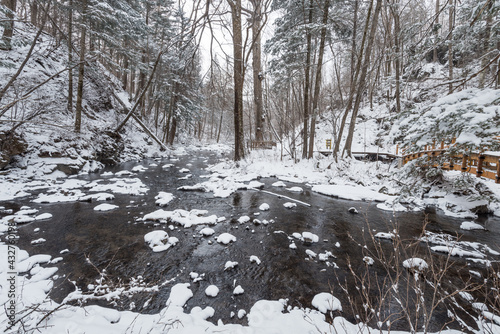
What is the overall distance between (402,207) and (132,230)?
659 centimetres

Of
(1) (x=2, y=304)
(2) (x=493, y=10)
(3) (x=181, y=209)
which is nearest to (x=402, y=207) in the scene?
(2) (x=493, y=10)

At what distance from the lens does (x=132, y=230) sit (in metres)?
3.71

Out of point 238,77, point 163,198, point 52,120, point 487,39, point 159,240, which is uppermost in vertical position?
point 238,77

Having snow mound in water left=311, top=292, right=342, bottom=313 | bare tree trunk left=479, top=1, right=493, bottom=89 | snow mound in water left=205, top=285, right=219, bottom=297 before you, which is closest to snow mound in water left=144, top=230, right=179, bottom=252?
snow mound in water left=205, top=285, right=219, bottom=297

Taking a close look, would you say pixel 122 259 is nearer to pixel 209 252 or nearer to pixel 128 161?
pixel 209 252

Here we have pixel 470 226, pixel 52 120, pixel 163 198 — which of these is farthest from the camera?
pixel 52 120

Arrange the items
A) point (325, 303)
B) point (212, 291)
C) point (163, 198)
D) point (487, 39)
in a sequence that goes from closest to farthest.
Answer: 1. point (325, 303)
2. point (212, 291)
3. point (487, 39)
4. point (163, 198)

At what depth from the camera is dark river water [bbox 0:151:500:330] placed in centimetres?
225

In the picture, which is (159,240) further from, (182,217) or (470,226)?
(470,226)

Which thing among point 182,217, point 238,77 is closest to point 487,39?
point 238,77

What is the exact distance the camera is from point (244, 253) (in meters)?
3.15

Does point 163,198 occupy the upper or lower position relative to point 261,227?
upper

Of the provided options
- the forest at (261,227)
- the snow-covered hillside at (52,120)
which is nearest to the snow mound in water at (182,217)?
the forest at (261,227)

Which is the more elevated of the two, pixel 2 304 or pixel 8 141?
pixel 8 141
